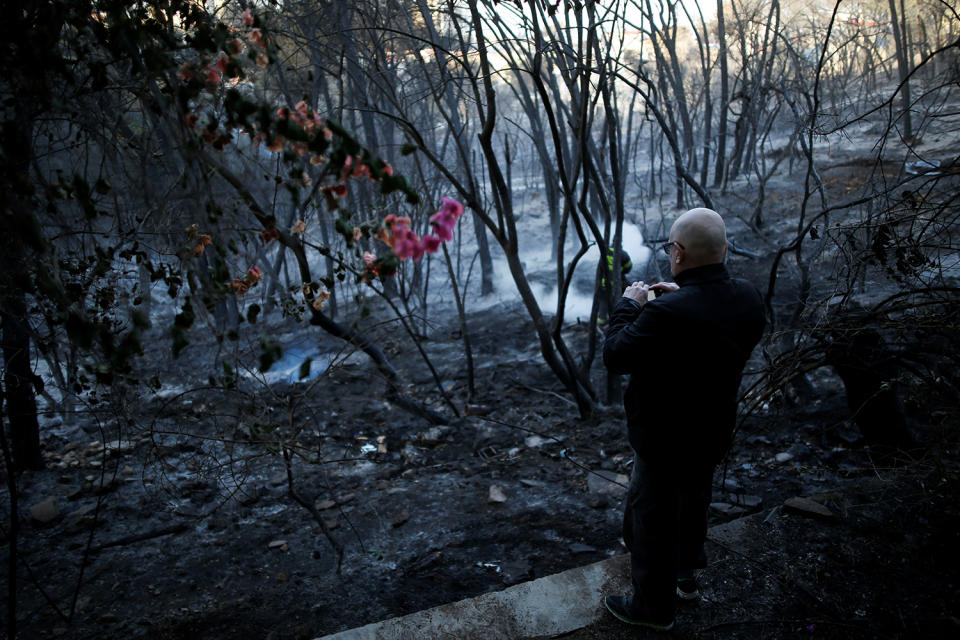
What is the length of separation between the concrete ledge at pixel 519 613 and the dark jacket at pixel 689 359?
2.49 ft

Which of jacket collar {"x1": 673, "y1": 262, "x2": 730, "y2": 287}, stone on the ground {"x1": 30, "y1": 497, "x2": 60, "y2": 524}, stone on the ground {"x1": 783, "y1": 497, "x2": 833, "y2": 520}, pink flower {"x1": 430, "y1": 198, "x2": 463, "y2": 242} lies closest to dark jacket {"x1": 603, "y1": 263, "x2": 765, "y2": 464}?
jacket collar {"x1": 673, "y1": 262, "x2": 730, "y2": 287}

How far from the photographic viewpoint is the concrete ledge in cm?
230

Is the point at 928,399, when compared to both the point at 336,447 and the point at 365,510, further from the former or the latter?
the point at 336,447

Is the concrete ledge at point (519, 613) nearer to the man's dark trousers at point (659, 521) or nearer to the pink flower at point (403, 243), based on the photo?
the man's dark trousers at point (659, 521)

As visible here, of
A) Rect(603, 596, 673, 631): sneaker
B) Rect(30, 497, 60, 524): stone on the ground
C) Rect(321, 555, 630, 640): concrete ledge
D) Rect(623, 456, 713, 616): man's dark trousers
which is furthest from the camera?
Rect(30, 497, 60, 524): stone on the ground

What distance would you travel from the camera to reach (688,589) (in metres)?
2.36

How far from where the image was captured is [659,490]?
2057 mm

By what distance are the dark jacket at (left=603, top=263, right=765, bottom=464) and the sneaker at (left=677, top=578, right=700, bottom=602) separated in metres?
0.59

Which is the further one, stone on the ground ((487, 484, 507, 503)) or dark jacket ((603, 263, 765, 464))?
stone on the ground ((487, 484, 507, 503))

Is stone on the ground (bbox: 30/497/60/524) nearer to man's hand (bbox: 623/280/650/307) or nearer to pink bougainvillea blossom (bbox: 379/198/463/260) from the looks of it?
pink bougainvillea blossom (bbox: 379/198/463/260)

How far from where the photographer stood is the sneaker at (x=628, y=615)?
7.16 feet

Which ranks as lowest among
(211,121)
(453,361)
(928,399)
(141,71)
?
(453,361)

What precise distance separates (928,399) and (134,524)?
14.5 feet

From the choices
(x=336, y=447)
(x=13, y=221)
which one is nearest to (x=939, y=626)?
(x=13, y=221)
